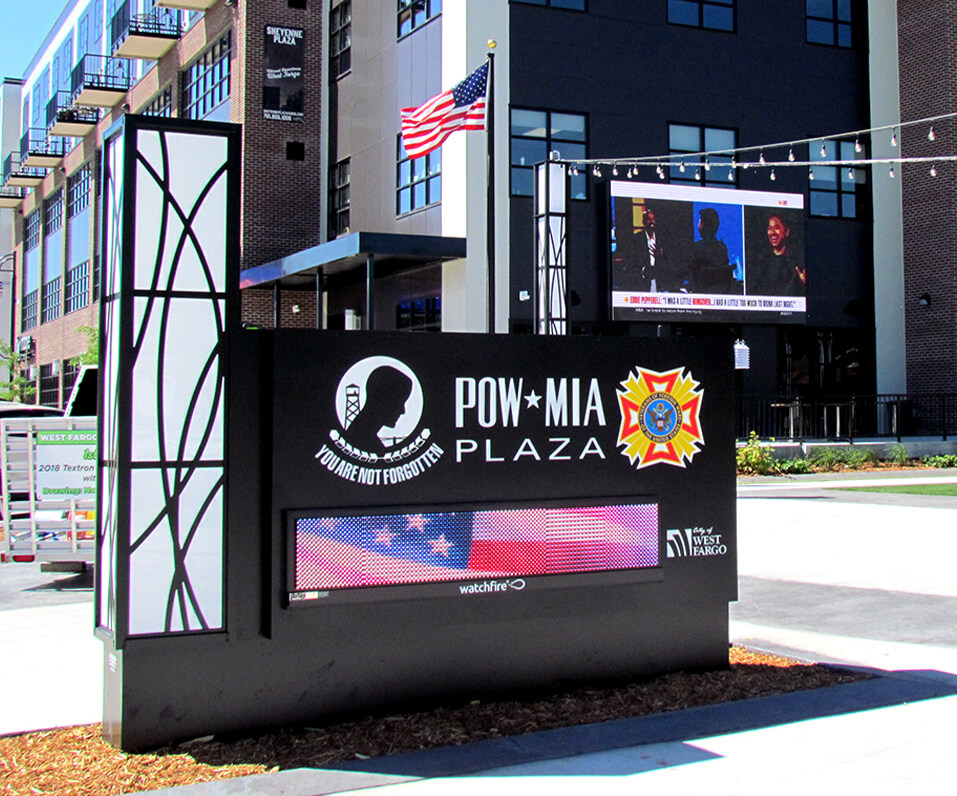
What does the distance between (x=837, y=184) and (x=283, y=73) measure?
15583mm

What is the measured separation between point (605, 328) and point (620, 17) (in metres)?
7.63

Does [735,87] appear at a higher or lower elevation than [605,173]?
higher

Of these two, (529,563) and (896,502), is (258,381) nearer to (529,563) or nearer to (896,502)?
(529,563)

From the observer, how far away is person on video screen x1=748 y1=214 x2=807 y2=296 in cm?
2719

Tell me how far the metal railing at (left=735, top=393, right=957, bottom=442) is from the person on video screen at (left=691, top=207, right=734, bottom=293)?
9.50ft

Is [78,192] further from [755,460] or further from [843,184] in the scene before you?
[755,460]

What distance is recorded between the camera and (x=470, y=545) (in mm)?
5930

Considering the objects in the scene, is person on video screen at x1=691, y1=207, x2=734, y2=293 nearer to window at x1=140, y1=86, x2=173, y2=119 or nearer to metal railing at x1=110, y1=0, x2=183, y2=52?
window at x1=140, y1=86, x2=173, y2=119

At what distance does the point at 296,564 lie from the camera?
5461mm

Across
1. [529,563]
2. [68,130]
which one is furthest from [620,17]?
[68,130]

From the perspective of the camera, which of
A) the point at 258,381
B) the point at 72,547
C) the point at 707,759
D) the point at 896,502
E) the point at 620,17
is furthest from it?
the point at 620,17

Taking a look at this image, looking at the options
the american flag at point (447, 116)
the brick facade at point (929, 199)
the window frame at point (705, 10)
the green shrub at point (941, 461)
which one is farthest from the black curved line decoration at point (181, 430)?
the brick facade at point (929, 199)

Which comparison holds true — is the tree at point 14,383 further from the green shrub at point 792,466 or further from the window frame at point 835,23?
the window frame at point 835,23

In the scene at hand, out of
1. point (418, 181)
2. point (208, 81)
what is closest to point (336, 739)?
point (418, 181)
